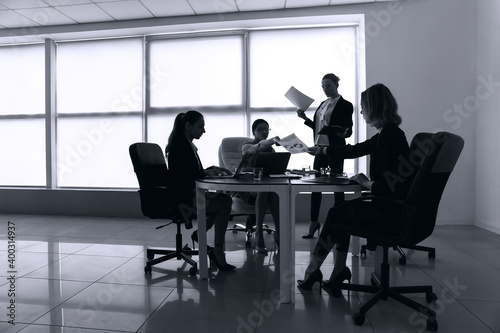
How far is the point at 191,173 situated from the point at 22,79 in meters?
4.52

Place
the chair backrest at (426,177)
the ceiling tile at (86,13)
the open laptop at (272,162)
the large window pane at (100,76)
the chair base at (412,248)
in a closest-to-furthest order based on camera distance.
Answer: the chair backrest at (426,177) < the open laptop at (272,162) < the chair base at (412,248) < the ceiling tile at (86,13) < the large window pane at (100,76)

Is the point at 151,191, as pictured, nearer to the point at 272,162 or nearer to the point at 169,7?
the point at 272,162

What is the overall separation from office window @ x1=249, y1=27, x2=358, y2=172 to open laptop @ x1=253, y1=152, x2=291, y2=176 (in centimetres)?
234

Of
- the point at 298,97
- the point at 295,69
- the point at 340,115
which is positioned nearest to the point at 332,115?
the point at 340,115

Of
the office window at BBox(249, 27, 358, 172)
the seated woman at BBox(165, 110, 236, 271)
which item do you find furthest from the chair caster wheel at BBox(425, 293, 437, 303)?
the office window at BBox(249, 27, 358, 172)

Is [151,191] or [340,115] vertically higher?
[340,115]

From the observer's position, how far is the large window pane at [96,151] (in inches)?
209

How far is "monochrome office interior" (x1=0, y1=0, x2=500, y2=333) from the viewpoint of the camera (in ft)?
6.76

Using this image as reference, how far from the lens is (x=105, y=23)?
4988 millimetres

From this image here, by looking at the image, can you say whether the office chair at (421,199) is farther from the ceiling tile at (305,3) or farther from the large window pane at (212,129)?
the large window pane at (212,129)

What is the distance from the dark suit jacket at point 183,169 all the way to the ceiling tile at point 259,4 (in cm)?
259

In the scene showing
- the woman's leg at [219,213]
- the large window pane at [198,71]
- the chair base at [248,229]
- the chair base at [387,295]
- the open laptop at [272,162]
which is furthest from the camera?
the large window pane at [198,71]

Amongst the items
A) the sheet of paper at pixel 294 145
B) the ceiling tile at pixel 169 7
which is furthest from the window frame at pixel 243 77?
the sheet of paper at pixel 294 145

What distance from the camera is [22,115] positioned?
5504mm
